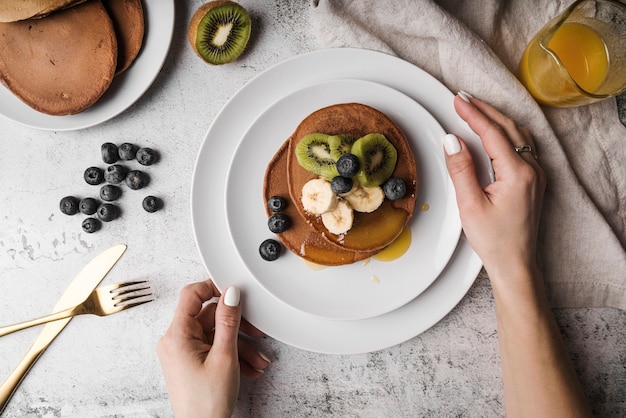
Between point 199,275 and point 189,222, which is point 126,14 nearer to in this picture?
point 189,222

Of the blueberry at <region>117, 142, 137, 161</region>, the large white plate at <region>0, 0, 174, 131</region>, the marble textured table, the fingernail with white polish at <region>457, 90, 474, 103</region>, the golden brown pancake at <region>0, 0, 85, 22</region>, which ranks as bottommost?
the marble textured table

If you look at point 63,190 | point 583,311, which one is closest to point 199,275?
point 63,190

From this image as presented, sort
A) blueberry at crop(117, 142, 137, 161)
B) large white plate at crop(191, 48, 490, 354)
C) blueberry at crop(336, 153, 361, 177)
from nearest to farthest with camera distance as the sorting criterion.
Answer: blueberry at crop(336, 153, 361, 177)
large white plate at crop(191, 48, 490, 354)
blueberry at crop(117, 142, 137, 161)

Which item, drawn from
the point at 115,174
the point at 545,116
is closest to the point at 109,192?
the point at 115,174

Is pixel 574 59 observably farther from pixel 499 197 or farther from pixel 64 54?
pixel 64 54

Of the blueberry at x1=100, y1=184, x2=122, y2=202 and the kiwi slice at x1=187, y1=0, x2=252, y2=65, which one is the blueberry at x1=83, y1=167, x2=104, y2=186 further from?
the kiwi slice at x1=187, y1=0, x2=252, y2=65

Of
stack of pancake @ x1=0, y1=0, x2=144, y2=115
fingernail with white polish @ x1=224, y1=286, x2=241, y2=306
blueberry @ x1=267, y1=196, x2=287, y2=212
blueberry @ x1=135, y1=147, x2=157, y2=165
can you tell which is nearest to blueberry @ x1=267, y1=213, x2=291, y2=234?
blueberry @ x1=267, y1=196, x2=287, y2=212
